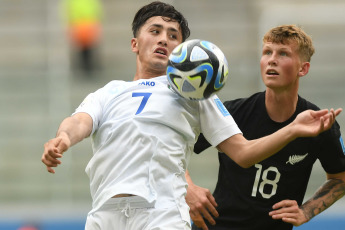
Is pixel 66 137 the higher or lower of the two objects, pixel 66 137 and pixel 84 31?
the lower

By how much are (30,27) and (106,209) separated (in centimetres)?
876

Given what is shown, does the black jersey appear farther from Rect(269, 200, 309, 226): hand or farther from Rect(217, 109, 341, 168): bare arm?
Rect(217, 109, 341, 168): bare arm

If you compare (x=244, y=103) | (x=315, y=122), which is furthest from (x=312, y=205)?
(x=315, y=122)

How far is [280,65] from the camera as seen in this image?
545 cm

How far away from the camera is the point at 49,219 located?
32.8 feet

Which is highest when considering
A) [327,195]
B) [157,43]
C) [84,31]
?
[84,31]

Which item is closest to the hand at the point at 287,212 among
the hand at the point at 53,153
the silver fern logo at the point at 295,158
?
the silver fern logo at the point at 295,158

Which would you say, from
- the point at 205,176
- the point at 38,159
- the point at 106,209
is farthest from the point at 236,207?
the point at 38,159

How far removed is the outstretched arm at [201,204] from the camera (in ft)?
17.7

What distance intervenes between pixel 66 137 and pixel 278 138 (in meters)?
1.28

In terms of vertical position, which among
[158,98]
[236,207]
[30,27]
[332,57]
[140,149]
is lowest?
[236,207]

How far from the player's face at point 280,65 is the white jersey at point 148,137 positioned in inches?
31.6

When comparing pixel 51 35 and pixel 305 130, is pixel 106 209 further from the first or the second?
pixel 51 35

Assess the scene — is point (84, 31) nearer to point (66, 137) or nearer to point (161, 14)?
point (161, 14)
